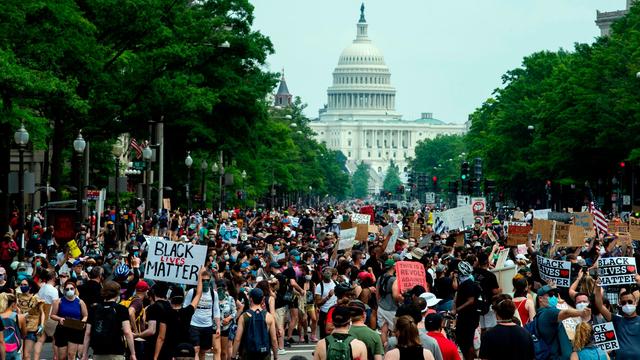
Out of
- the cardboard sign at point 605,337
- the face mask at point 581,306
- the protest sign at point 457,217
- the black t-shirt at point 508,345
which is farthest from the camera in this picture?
the protest sign at point 457,217

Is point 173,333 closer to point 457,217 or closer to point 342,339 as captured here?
point 342,339

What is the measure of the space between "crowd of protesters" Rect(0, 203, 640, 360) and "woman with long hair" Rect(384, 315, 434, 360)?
0.04 feet

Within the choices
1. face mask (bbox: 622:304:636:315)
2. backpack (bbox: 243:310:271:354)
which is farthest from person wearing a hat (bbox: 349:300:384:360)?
backpack (bbox: 243:310:271:354)

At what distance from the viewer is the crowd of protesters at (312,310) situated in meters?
15.5

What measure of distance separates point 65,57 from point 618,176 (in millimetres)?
49952

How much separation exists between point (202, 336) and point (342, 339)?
21.5ft

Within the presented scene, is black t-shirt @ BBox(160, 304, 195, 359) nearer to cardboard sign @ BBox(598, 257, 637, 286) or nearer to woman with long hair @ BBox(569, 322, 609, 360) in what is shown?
cardboard sign @ BBox(598, 257, 637, 286)

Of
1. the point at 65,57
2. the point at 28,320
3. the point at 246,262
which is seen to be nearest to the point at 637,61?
the point at 65,57

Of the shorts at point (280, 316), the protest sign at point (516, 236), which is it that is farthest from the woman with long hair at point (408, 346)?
the protest sign at point (516, 236)

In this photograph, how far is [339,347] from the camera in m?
14.8

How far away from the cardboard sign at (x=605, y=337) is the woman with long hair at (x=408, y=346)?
266cm

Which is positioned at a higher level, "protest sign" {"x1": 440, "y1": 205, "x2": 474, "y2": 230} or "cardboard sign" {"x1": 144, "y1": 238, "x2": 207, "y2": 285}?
"protest sign" {"x1": 440, "y1": 205, "x2": 474, "y2": 230}

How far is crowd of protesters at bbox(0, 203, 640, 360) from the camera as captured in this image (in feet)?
51.0

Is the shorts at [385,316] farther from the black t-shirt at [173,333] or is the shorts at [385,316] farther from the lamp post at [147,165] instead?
the lamp post at [147,165]
